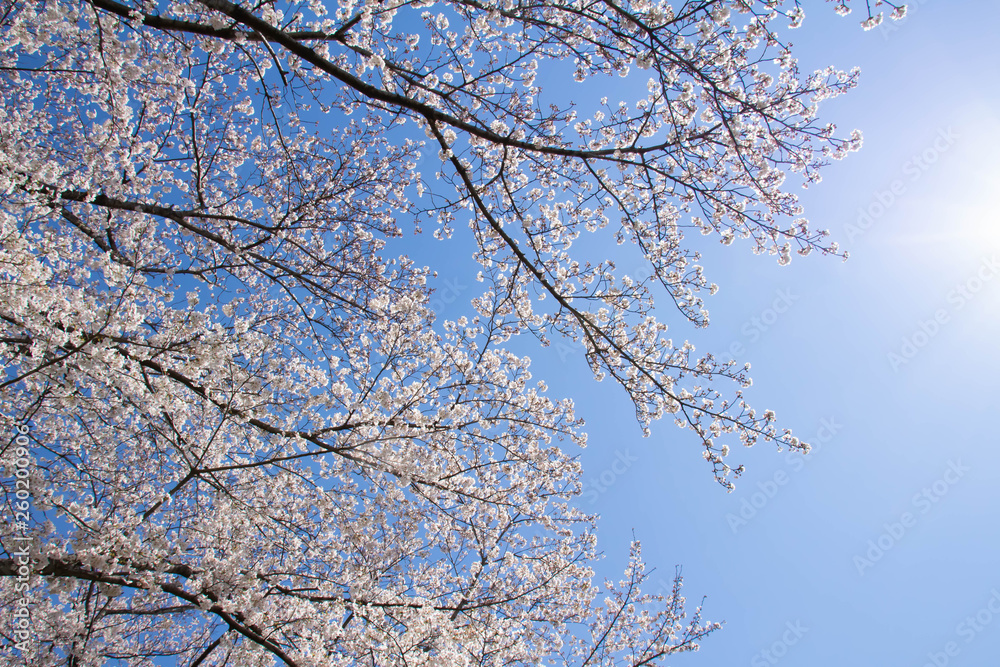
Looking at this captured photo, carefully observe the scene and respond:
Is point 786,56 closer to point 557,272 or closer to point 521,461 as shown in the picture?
point 557,272

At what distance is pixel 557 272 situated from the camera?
17.7 feet

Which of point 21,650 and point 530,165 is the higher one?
point 530,165

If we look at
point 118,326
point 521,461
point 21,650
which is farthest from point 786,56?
point 21,650

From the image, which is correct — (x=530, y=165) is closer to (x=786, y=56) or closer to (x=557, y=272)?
(x=557, y=272)

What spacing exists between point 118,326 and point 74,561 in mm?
1674

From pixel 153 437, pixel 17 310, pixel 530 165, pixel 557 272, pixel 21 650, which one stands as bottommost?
pixel 21 650

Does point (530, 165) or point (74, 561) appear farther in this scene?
point (530, 165)

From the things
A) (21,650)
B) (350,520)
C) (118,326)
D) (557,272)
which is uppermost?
(557,272)

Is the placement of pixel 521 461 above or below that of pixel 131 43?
below

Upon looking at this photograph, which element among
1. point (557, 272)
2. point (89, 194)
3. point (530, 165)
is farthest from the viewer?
point (557, 272)

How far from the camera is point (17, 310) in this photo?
284cm

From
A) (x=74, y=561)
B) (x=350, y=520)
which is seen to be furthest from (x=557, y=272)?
(x=74, y=561)

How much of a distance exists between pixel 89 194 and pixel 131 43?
6.30 feet

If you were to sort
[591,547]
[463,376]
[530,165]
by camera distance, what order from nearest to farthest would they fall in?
[530,165] → [463,376] → [591,547]
